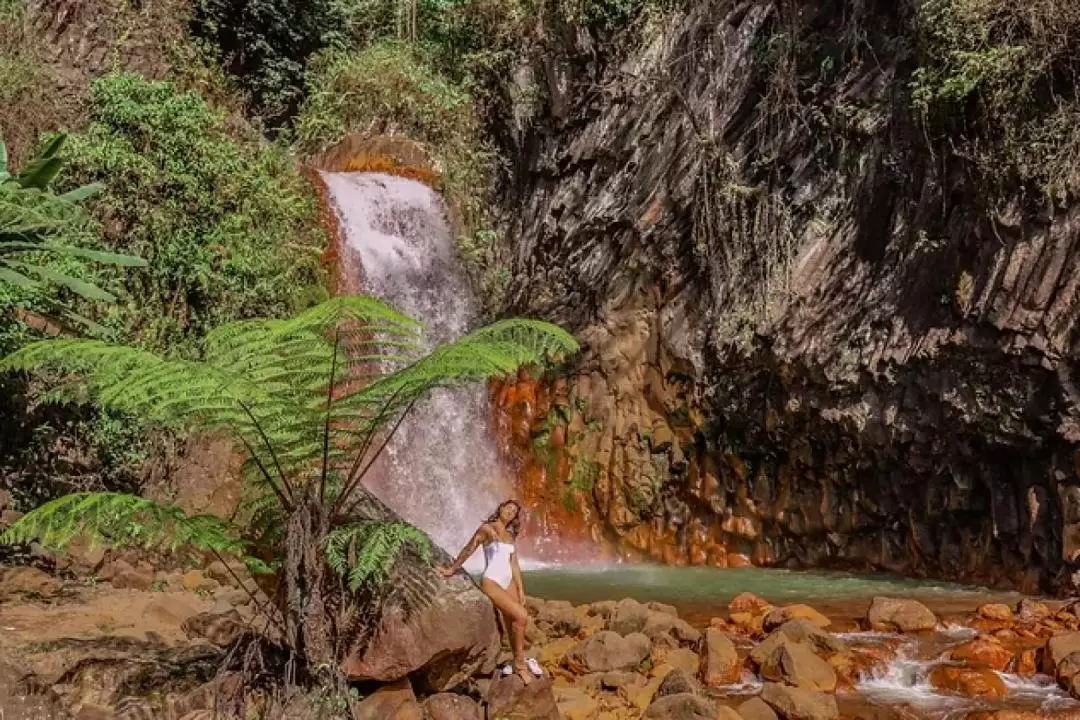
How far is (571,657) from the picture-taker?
603 cm

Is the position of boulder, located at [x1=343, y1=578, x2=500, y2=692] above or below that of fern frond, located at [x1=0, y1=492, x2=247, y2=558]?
below

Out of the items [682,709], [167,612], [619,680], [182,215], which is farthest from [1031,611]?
[182,215]

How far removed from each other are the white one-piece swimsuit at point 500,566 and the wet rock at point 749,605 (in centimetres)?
311

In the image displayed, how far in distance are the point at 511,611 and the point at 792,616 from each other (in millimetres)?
2832

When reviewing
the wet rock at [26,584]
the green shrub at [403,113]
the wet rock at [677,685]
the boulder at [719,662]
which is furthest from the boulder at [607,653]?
the green shrub at [403,113]

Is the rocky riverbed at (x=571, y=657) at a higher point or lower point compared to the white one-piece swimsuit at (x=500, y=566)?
lower

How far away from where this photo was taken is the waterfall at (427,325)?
1138 centimetres

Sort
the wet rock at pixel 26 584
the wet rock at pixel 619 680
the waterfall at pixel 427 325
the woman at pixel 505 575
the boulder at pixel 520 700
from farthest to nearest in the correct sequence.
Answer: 1. the waterfall at pixel 427 325
2. the wet rock at pixel 26 584
3. the wet rock at pixel 619 680
4. the woman at pixel 505 575
5. the boulder at pixel 520 700

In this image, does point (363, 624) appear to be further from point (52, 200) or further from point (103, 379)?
point (52, 200)

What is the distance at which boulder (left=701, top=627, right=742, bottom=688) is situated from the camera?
19.6 feet

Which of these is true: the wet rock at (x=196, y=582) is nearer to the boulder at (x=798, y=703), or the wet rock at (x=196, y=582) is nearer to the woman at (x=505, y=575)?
the woman at (x=505, y=575)

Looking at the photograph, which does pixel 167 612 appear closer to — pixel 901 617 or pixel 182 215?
pixel 901 617

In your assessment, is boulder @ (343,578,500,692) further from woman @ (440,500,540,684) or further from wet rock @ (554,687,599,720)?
wet rock @ (554,687,599,720)

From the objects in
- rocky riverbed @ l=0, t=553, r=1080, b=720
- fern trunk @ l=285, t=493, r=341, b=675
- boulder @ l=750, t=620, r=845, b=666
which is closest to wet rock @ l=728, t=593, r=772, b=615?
rocky riverbed @ l=0, t=553, r=1080, b=720
